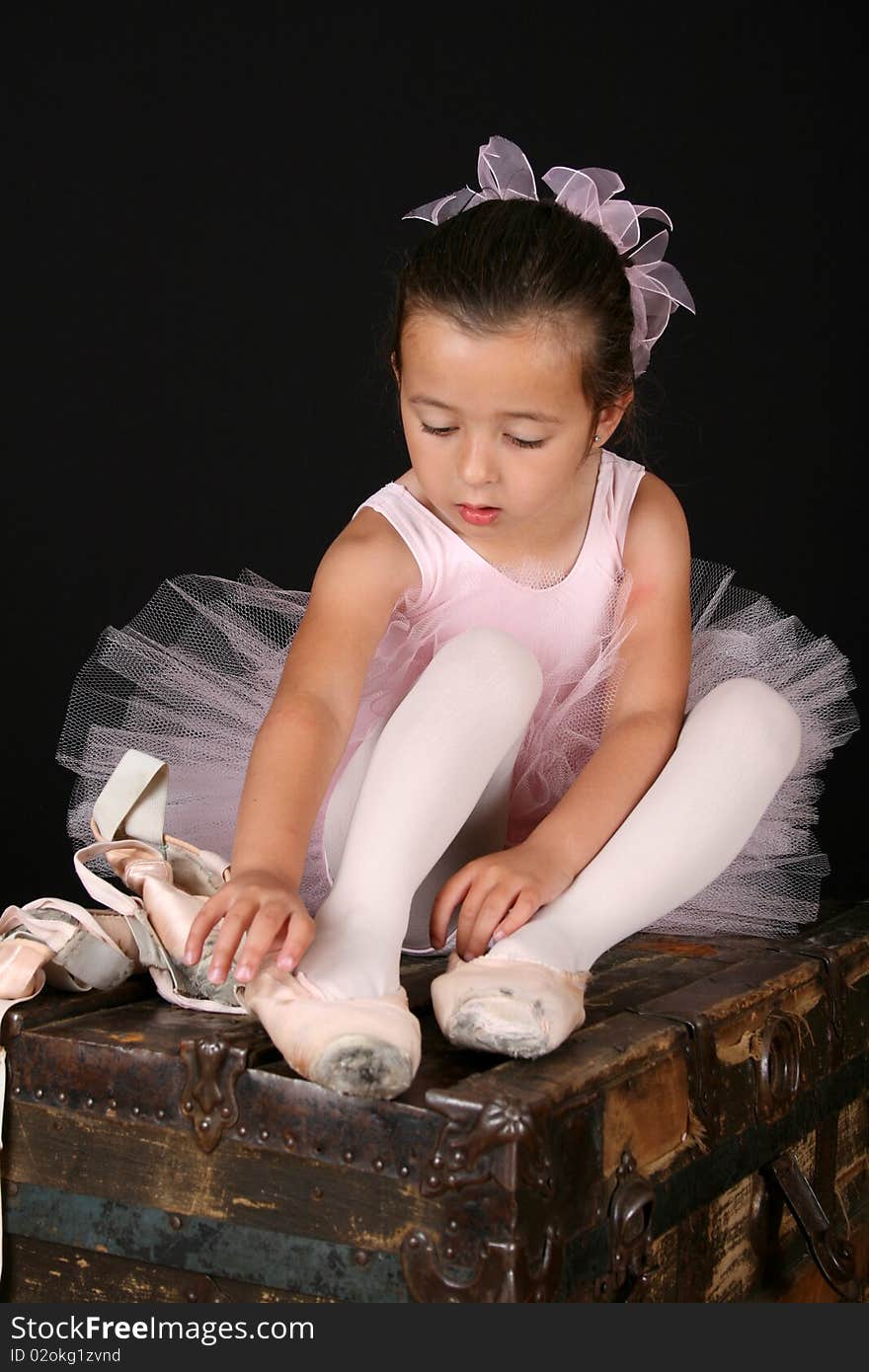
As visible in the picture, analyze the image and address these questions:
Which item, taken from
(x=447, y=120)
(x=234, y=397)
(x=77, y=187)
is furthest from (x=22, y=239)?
(x=447, y=120)

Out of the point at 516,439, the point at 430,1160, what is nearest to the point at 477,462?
the point at 516,439

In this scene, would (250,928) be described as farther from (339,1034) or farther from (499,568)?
(499,568)

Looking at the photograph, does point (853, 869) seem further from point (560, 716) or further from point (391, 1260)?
point (391, 1260)

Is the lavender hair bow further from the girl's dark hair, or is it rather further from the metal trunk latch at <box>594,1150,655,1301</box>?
the metal trunk latch at <box>594,1150,655,1301</box>

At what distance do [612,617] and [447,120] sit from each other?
117cm

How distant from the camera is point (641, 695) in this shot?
5.42 feet

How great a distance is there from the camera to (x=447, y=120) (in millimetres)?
2594

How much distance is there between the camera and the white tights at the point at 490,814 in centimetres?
136

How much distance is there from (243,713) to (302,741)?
0.33 meters

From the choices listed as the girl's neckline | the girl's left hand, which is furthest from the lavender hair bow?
the girl's left hand

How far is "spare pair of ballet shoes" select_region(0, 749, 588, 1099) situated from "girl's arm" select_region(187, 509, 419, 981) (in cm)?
4

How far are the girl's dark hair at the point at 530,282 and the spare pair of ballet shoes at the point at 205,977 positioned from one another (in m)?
0.49

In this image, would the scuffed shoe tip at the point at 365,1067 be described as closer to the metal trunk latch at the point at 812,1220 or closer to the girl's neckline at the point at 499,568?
the metal trunk latch at the point at 812,1220

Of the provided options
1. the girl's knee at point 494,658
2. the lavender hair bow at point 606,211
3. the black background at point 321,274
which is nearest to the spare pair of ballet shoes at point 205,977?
the girl's knee at point 494,658
